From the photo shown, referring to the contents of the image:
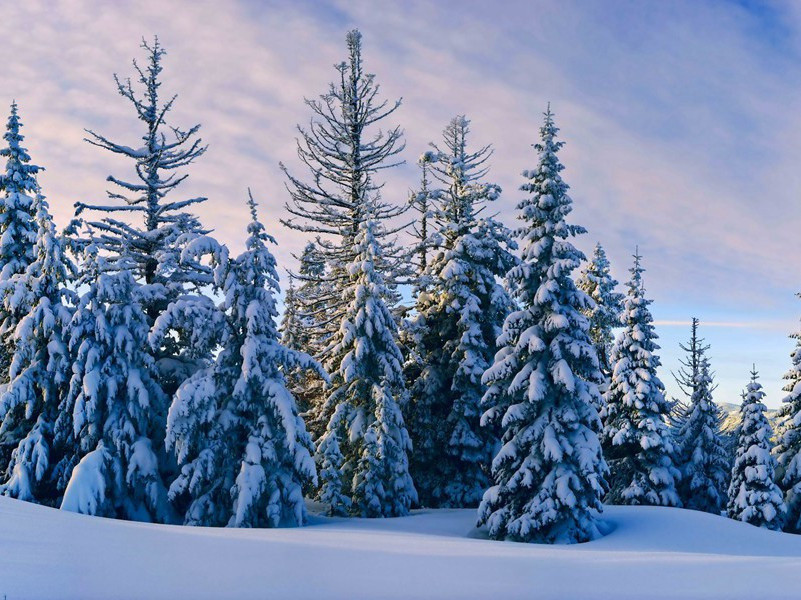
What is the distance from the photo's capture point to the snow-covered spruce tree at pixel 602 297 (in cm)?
4006

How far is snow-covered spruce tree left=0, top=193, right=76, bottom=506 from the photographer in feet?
71.3

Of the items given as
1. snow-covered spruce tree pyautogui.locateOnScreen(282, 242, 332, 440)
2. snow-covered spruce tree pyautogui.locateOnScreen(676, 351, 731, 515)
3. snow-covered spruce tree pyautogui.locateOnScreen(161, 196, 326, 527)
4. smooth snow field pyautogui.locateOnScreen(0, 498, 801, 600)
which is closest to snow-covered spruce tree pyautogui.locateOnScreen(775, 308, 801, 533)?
snow-covered spruce tree pyautogui.locateOnScreen(676, 351, 731, 515)

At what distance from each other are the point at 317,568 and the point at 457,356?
18255 mm

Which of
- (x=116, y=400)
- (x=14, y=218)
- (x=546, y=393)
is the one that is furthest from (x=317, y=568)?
(x=14, y=218)

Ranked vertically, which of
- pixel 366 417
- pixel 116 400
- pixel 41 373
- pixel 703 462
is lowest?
pixel 703 462

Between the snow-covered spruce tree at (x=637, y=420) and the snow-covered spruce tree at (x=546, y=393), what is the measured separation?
11.3 meters

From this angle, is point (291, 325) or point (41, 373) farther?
point (291, 325)

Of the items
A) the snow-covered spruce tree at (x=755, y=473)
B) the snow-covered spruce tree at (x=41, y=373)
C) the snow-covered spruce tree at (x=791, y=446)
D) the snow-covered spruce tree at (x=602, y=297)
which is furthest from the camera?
the snow-covered spruce tree at (x=602, y=297)

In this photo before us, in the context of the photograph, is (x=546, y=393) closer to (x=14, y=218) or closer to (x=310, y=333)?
(x=310, y=333)

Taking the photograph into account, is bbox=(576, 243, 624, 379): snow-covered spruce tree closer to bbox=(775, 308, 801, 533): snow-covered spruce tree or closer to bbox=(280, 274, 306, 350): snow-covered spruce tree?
bbox=(775, 308, 801, 533): snow-covered spruce tree

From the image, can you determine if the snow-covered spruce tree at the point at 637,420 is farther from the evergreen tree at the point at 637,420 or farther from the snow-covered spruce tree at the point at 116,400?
the snow-covered spruce tree at the point at 116,400

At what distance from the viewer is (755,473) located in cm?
2944

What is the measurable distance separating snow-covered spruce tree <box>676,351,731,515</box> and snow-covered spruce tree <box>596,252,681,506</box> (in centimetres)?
150

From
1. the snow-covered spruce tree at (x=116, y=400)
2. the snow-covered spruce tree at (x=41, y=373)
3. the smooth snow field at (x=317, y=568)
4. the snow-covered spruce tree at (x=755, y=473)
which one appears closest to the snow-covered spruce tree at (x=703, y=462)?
the snow-covered spruce tree at (x=755, y=473)
